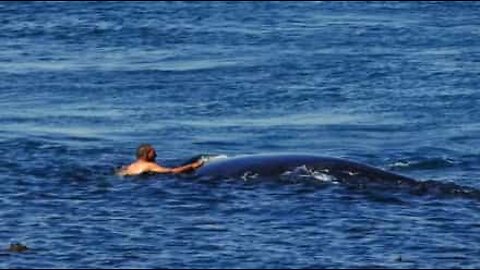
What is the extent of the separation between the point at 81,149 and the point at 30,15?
84.2ft

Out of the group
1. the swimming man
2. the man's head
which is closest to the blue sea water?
the swimming man

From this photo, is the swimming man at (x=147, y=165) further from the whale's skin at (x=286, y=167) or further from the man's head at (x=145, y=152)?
the whale's skin at (x=286, y=167)

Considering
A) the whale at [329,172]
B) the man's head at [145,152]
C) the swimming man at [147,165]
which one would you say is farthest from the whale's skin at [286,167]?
the man's head at [145,152]

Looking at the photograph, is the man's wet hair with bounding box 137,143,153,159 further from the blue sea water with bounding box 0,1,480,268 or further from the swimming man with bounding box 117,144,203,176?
the blue sea water with bounding box 0,1,480,268

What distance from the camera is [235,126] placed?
30.6 meters

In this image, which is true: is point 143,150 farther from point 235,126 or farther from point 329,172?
point 235,126

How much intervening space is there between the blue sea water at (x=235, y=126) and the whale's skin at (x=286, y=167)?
0.32m

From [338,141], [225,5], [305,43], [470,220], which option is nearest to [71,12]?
[225,5]

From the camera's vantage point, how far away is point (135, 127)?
30.5 meters

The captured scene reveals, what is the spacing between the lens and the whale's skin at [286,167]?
2264cm

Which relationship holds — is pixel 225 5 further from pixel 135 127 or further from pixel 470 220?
pixel 470 220

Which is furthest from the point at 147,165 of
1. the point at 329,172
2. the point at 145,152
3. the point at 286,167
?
the point at 329,172

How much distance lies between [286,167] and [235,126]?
7670mm

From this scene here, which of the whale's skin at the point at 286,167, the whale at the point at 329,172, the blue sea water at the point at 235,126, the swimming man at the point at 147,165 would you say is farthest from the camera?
the swimming man at the point at 147,165
